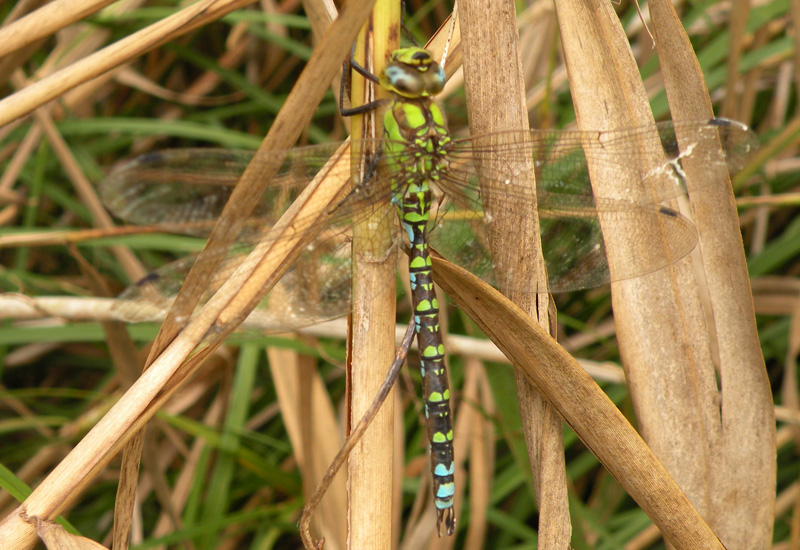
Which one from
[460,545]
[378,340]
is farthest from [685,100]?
[460,545]

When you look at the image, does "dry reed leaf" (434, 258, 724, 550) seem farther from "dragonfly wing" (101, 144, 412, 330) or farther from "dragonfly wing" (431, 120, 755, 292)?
"dragonfly wing" (101, 144, 412, 330)

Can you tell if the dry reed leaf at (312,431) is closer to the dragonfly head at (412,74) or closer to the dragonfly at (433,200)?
the dragonfly at (433,200)

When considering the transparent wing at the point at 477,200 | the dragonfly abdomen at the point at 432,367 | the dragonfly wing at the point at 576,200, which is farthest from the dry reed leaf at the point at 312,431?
the dragonfly wing at the point at 576,200

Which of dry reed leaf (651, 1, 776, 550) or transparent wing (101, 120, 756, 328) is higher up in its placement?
transparent wing (101, 120, 756, 328)

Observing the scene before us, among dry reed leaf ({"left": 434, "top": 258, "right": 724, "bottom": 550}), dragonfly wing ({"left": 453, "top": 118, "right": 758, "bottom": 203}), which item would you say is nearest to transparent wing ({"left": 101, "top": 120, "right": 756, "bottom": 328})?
dragonfly wing ({"left": 453, "top": 118, "right": 758, "bottom": 203})

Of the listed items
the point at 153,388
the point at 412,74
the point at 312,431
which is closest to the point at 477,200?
the point at 412,74

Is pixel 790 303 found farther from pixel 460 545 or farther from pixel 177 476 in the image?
pixel 177 476

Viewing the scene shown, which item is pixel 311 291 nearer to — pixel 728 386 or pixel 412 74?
pixel 412 74
